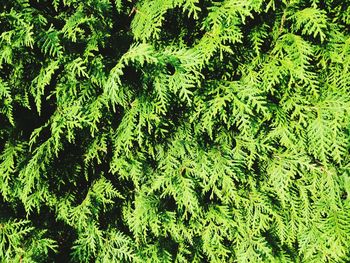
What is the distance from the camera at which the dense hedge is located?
7.84ft

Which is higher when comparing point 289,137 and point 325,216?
point 289,137

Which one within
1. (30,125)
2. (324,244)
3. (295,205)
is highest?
(30,125)

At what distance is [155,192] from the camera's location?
2854 millimetres

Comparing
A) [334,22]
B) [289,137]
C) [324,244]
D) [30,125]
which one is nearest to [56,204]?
[30,125]

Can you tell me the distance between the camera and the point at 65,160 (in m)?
2.75

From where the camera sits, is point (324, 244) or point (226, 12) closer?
point (226, 12)

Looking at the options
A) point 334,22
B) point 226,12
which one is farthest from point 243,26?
point 334,22

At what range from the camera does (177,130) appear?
2.72 m

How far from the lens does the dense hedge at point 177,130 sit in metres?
2.39

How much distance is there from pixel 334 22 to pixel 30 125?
264cm

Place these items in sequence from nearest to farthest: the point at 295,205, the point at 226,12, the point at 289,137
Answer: the point at 226,12 → the point at 289,137 → the point at 295,205

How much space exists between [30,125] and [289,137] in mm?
2122

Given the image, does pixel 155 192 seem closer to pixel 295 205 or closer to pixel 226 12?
pixel 295 205

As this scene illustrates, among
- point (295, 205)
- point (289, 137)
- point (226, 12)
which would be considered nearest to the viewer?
point (226, 12)
